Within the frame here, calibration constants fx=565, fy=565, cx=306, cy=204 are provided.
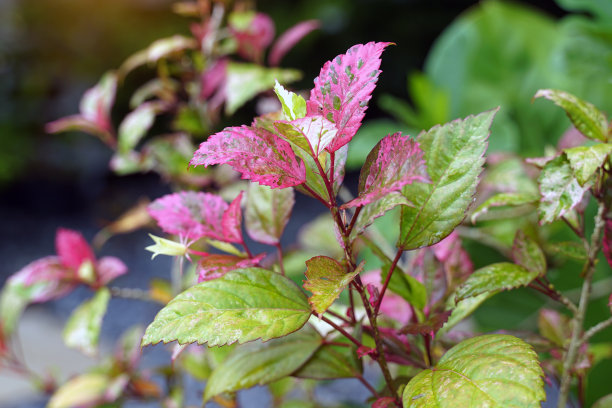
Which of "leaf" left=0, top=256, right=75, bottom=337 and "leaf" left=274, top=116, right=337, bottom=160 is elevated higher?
"leaf" left=274, top=116, right=337, bottom=160

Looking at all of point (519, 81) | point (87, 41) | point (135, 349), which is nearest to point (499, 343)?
point (135, 349)

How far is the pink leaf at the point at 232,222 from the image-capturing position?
0.42 meters

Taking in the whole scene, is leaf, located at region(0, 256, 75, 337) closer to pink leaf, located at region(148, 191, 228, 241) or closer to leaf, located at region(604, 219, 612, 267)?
pink leaf, located at region(148, 191, 228, 241)

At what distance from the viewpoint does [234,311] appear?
13.6 inches

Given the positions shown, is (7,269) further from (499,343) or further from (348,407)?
(499,343)

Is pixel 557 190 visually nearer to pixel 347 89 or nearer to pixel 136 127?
pixel 347 89

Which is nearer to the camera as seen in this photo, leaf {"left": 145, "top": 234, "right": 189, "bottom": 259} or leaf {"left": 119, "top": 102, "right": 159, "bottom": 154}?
leaf {"left": 145, "top": 234, "right": 189, "bottom": 259}

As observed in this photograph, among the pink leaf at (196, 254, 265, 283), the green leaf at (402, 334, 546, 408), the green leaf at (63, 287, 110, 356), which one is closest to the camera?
the green leaf at (402, 334, 546, 408)

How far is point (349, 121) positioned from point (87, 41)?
10.5 ft

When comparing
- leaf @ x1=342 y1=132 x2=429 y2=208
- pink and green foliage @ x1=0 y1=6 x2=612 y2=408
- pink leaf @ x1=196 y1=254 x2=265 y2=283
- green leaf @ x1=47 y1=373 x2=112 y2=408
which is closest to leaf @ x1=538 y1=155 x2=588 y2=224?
pink and green foliage @ x1=0 y1=6 x2=612 y2=408

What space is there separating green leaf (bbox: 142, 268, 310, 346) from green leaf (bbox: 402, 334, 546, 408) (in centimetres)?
8

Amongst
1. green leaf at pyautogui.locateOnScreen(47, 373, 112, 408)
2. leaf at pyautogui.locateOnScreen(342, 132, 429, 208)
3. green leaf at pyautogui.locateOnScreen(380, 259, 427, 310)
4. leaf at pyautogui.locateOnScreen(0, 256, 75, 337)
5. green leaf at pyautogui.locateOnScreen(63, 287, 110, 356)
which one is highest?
leaf at pyautogui.locateOnScreen(342, 132, 429, 208)

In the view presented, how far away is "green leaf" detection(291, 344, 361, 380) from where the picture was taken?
42cm

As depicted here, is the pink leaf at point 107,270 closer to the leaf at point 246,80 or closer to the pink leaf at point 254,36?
the leaf at point 246,80
